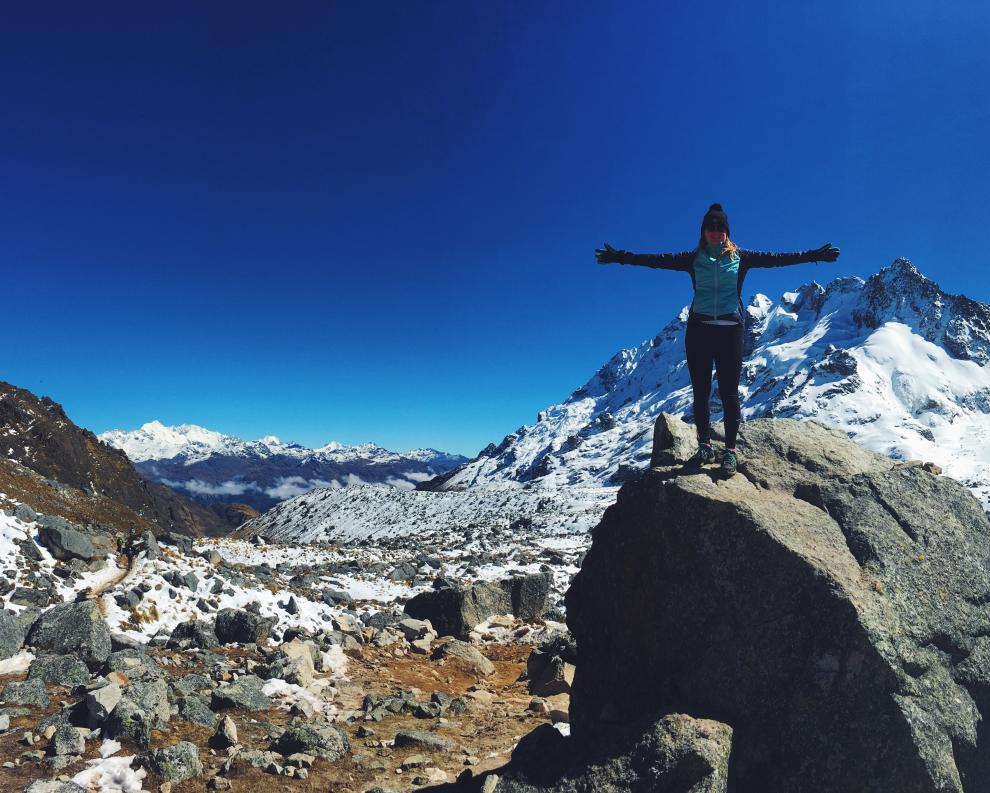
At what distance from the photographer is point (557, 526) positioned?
64.4m

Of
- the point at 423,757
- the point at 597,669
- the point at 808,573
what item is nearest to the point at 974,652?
the point at 808,573

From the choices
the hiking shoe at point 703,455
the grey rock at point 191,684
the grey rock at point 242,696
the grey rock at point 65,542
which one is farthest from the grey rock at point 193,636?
the hiking shoe at point 703,455

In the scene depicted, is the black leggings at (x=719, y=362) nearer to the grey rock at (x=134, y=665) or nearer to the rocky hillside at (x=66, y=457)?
the grey rock at (x=134, y=665)

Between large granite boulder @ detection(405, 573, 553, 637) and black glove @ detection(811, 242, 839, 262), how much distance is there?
587 inches

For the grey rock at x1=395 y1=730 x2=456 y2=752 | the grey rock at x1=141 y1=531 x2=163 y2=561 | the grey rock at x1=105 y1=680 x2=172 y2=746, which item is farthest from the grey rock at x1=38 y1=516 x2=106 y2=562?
the grey rock at x1=395 y1=730 x2=456 y2=752

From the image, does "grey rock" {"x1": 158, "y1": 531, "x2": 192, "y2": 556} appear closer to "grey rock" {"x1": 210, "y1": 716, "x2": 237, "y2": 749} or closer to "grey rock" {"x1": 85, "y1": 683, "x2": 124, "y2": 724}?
"grey rock" {"x1": 85, "y1": 683, "x2": 124, "y2": 724}

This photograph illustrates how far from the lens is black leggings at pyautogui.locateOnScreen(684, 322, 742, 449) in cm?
729

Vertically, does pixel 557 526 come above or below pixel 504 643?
above

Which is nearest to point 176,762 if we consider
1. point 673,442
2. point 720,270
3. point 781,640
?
point 781,640

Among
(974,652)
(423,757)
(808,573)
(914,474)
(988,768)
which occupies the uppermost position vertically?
(914,474)

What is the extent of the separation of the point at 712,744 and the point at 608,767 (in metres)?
1.06

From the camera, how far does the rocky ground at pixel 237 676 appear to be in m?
7.54

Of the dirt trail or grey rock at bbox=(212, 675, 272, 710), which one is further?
the dirt trail

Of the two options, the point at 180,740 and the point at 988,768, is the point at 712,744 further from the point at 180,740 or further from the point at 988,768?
the point at 180,740
